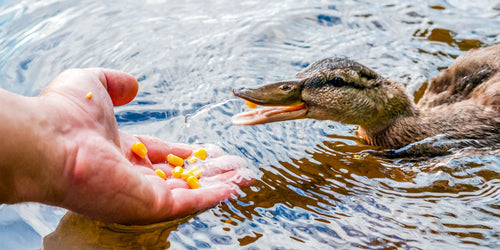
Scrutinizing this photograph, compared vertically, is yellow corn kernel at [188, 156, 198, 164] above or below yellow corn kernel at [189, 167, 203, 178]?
above

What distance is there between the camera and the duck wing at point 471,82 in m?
4.21

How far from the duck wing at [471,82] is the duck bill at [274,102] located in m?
1.57

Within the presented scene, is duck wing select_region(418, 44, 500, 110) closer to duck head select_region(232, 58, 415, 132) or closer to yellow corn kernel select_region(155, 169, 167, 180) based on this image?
duck head select_region(232, 58, 415, 132)

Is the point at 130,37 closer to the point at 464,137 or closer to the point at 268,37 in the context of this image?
the point at 268,37

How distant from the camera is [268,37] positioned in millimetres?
5859

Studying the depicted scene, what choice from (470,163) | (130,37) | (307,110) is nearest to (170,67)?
(130,37)

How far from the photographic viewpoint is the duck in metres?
3.80

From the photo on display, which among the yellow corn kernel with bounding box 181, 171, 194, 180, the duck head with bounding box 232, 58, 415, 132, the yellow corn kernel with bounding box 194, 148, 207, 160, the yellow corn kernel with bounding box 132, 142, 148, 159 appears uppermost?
the duck head with bounding box 232, 58, 415, 132

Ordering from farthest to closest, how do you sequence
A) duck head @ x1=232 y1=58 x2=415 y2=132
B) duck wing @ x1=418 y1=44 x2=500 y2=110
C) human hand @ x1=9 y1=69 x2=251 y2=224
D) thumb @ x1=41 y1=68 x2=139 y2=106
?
duck wing @ x1=418 y1=44 x2=500 y2=110, duck head @ x1=232 y1=58 x2=415 y2=132, thumb @ x1=41 y1=68 x2=139 y2=106, human hand @ x1=9 y1=69 x2=251 y2=224

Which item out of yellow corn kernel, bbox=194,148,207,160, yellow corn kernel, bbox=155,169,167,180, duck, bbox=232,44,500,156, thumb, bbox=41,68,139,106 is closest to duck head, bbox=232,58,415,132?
duck, bbox=232,44,500,156

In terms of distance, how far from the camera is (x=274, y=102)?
11.9 feet

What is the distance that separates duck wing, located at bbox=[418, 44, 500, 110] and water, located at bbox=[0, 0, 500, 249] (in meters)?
0.45

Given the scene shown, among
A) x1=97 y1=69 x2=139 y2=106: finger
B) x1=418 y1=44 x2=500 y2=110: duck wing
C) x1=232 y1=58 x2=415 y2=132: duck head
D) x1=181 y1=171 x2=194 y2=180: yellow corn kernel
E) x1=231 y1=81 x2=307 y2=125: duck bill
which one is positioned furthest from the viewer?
x1=418 y1=44 x2=500 y2=110: duck wing

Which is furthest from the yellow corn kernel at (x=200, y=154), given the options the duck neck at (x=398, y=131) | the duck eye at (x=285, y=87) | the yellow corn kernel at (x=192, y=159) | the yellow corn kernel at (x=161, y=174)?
the duck neck at (x=398, y=131)
